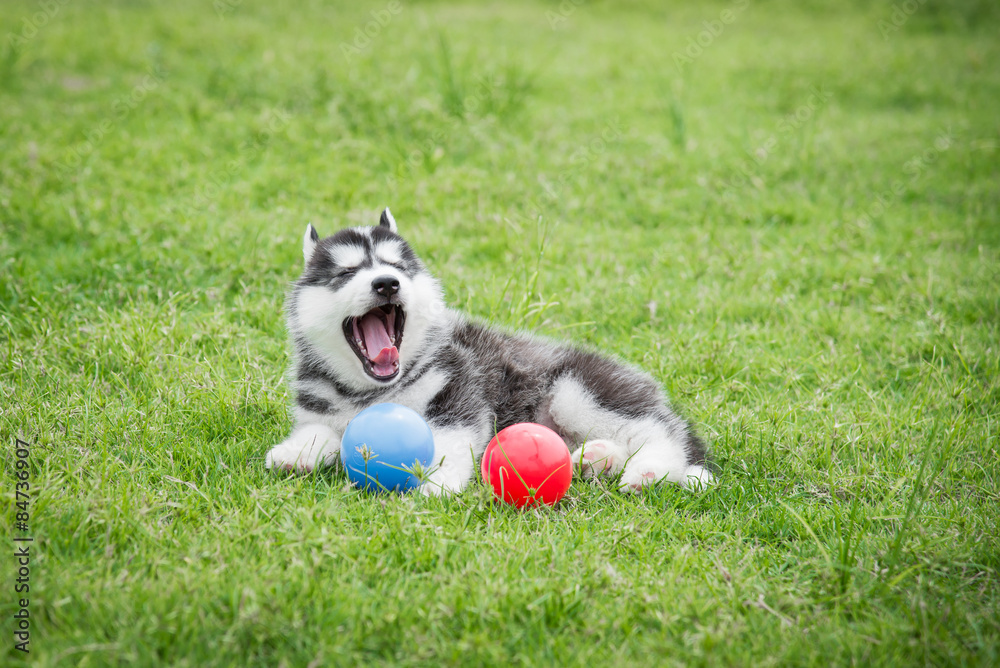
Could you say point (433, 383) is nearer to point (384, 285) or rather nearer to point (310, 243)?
point (384, 285)

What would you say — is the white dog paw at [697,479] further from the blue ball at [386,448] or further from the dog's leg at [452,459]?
the blue ball at [386,448]

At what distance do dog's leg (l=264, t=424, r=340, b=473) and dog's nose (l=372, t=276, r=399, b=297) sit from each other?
2.29 ft

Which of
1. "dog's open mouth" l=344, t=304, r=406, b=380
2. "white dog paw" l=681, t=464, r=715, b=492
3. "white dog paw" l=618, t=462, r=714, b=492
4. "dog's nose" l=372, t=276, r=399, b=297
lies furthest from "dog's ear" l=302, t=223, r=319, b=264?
"white dog paw" l=681, t=464, r=715, b=492

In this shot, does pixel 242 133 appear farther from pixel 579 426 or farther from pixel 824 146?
pixel 824 146

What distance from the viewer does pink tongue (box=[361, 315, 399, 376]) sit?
11.0ft

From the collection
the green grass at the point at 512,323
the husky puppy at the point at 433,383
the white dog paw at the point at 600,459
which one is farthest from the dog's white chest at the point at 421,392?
the white dog paw at the point at 600,459

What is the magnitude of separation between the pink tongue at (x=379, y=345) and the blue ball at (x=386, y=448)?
0.27 meters

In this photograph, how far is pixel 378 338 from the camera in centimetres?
346

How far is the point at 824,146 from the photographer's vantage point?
8.10 m

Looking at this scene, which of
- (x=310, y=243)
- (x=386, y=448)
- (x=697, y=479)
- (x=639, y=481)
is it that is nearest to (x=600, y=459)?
(x=639, y=481)

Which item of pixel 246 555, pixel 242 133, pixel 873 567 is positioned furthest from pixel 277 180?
pixel 873 567

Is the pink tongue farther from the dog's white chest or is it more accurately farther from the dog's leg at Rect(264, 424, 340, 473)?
the dog's leg at Rect(264, 424, 340, 473)

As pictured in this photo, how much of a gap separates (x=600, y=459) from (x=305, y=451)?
1.35 metres

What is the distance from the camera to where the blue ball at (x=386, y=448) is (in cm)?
299
